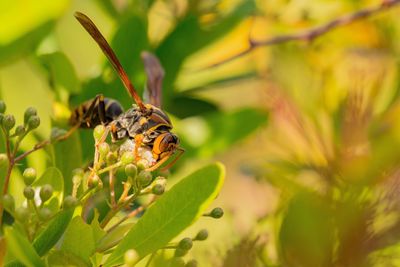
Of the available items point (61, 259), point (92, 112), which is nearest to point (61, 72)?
point (92, 112)

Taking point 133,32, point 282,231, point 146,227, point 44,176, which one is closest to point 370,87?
point 282,231

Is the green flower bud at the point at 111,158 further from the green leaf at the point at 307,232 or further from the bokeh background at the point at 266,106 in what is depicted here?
the green leaf at the point at 307,232

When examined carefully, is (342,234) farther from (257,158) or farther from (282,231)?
(257,158)

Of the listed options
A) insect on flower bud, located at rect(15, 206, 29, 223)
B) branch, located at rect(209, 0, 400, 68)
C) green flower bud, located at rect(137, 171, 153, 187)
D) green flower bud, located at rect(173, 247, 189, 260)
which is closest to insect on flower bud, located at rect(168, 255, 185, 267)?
green flower bud, located at rect(173, 247, 189, 260)

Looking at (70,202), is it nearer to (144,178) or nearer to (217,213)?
(144,178)

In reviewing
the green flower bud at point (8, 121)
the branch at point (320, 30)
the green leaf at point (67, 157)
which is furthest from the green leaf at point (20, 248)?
the branch at point (320, 30)

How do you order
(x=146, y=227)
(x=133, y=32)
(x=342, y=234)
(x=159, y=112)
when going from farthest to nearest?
(x=133, y=32) → (x=159, y=112) → (x=146, y=227) → (x=342, y=234)

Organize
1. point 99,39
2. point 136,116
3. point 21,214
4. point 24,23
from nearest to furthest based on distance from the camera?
point 21,214, point 24,23, point 99,39, point 136,116
